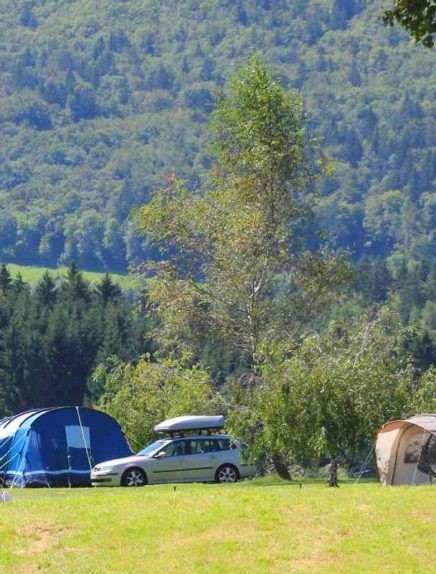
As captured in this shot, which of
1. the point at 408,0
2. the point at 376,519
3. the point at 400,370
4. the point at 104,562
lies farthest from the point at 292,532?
the point at 400,370

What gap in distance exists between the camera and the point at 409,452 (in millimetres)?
34062

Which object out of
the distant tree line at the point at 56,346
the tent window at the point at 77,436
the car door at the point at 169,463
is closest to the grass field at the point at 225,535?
the car door at the point at 169,463

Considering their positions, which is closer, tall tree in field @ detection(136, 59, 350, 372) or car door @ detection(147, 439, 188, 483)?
car door @ detection(147, 439, 188, 483)

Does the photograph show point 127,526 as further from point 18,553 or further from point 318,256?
point 318,256

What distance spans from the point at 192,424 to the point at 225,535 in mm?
20505

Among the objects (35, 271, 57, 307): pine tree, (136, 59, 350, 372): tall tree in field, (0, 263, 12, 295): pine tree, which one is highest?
(0, 263, 12, 295): pine tree

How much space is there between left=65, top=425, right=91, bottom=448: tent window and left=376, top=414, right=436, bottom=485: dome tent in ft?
29.1

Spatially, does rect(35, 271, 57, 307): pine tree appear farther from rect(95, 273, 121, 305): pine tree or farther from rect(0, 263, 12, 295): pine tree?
rect(95, 273, 121, 305): pine tree

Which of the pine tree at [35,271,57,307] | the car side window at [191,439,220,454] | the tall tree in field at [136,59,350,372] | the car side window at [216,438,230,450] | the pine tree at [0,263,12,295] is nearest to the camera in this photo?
the car side window at [191,439,220,454]

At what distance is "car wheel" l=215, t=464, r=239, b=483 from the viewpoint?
39000mm

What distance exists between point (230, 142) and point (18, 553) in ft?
100

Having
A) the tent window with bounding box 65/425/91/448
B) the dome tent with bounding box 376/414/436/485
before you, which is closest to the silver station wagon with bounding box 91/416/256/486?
the tent window with bounding box 65/425/91/448

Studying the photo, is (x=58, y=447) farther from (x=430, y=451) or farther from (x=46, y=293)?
(x=46, y=293)

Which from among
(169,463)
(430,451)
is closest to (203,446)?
(169,463)
